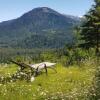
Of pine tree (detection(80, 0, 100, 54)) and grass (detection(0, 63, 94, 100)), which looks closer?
grass (detection(0, 63, 94, 100))

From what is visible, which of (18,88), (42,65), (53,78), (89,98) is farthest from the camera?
(42,65)

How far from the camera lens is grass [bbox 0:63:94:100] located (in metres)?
13.0

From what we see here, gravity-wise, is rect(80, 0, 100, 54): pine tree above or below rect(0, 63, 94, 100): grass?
above

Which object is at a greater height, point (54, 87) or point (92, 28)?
point (92, 28)

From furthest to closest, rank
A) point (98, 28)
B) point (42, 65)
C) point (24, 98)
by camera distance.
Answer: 1. point (98, 28)
2. point (42, 65)
3. point (24, 98)

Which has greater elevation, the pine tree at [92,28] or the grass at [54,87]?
the pine tree at [92,28]

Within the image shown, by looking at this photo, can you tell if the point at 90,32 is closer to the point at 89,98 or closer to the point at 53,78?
the point at 53,78

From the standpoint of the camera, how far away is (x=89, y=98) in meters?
10.9

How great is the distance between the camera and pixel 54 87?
623 inches

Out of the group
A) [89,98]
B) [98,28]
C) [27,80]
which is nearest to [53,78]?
[27,80]

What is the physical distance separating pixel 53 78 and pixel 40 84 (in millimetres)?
1681

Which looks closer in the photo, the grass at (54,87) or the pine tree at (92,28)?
the grass at (54,87)

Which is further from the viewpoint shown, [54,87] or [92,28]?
[92,28]

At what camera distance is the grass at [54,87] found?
1299 centimetres
